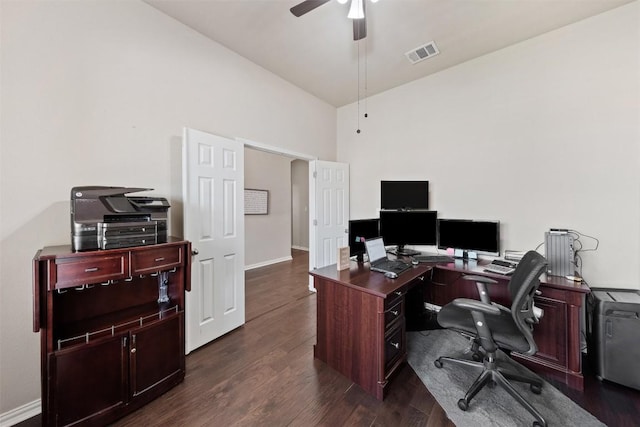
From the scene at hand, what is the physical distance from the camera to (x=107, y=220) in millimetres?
1532

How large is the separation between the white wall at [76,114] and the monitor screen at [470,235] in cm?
284

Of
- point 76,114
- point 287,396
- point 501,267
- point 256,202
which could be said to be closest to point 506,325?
point 501,267

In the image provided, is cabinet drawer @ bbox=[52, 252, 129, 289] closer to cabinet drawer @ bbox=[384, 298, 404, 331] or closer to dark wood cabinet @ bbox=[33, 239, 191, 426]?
dark wood cabinet @ bbox=[33, 239, 191, 426]

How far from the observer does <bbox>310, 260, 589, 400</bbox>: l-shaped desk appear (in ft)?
5.75

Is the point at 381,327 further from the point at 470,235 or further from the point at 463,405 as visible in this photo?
the point at 470,235

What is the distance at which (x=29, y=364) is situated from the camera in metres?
1.62

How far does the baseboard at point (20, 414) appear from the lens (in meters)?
1.52

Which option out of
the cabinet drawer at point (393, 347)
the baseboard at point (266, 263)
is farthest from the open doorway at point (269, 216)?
the cabinet drawer at point (393, 347)

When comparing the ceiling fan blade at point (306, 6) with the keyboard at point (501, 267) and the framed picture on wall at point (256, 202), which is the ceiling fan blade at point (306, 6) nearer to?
the keyboard at point (501, 267)

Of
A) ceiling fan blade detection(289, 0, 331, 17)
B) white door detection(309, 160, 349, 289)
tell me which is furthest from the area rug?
ceiling fan blade detection(289, 0, 331, 17)

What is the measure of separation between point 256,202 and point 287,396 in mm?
4225

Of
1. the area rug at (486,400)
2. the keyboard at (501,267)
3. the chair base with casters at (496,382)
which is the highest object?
the keyboard at (501,267)

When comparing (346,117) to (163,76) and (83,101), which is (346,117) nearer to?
(163,76)

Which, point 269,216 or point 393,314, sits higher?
point 269,216
